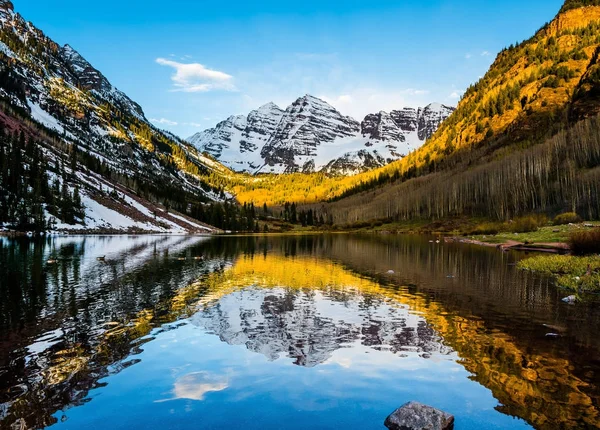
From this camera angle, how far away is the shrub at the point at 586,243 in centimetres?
3553

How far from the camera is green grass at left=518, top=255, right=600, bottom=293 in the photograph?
25531mm

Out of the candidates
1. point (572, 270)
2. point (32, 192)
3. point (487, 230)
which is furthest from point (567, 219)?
point (32, 192)

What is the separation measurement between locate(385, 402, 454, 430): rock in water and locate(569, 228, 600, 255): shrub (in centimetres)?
3540

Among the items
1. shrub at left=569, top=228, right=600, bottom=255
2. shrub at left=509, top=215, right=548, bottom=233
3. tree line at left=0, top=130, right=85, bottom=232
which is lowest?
shrub at left=569, top=228, right=600, bottom=255

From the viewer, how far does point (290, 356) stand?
14.4 m

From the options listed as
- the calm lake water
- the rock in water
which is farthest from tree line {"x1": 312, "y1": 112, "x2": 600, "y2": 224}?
the rock in water

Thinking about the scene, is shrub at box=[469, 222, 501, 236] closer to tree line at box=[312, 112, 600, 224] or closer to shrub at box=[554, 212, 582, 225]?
tree line at box=[312, 112, 600, 224]

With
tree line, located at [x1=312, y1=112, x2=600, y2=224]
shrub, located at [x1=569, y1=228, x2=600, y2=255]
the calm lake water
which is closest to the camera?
the calm lake water

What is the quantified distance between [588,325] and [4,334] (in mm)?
24763

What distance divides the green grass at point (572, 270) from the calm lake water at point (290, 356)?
146cm

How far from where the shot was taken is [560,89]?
192 metres

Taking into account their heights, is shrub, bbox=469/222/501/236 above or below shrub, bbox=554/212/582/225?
below

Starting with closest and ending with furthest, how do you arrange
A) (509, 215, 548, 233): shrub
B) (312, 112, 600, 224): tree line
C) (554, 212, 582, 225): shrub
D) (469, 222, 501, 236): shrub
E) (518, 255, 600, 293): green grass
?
(518, 255, 600, 293): green grass < (554, 212, 582, 225): shrub < (509, 215, 548, 233): shrub < (312, 112, 600, 224): tree line < (469, 222, 501, 236): shrub

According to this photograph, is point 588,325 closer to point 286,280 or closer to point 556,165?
point 286,280
